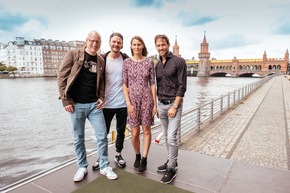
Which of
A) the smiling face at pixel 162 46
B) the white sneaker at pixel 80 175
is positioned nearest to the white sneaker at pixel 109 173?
the white sneaker at pixel 80 175

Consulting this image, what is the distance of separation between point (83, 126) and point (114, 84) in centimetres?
81

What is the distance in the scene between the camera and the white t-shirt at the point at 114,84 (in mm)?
3529

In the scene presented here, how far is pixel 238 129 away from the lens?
7.53m

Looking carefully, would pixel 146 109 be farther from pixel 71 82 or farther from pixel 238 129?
pixel 238 129

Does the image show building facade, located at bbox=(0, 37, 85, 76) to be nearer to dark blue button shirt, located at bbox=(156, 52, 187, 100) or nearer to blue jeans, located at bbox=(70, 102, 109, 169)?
blue jeans, located at bbox=(70, 102, 109, 169)

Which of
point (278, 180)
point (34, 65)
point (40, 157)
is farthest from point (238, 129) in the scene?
point (34, 65)

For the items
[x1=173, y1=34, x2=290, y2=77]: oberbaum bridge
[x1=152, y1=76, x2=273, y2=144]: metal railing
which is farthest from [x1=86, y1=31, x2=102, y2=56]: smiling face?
[x1=173, y1=34, x2=290, y2=77]: oberbaum bridge

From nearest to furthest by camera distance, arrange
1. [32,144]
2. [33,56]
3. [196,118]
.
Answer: [32,144]
[196,118]
[33,56]

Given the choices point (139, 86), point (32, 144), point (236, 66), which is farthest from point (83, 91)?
point (236, 66)

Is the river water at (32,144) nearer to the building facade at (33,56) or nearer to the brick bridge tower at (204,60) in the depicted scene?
the building facade at (33,56)

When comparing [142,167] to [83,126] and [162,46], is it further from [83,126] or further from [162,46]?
[162,46]

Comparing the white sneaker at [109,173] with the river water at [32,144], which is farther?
the river water at [32,144]

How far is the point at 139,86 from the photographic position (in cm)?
337

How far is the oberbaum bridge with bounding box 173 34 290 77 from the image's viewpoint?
96.5 metres
